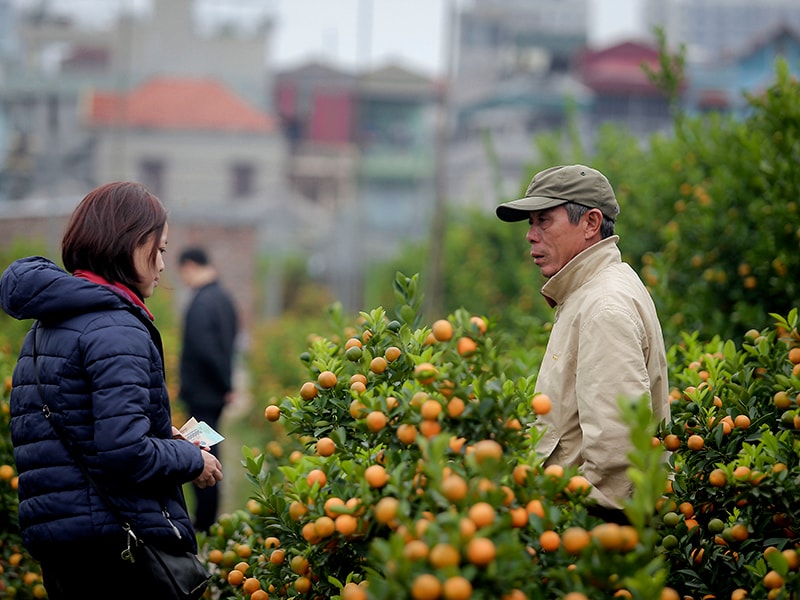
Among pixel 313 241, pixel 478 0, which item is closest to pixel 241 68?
pixel 313 241

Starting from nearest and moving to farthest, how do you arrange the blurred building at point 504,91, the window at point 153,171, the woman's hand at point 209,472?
the woman's hand at point 209,472 < the window at point 153,171 < the blurred building at point 504,91

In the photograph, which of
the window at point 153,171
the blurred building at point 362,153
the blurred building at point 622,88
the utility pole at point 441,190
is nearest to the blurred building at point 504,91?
the blurred building at point 622,88

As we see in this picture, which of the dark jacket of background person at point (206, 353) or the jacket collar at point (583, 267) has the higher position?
the jacket collar at point (583, 267)

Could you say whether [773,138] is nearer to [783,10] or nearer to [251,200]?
[251,200]

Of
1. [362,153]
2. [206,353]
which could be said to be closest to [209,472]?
[206,353]

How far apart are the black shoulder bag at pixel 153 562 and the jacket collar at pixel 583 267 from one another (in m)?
1.31

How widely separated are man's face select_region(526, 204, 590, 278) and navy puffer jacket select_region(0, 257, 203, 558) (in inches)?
45.8

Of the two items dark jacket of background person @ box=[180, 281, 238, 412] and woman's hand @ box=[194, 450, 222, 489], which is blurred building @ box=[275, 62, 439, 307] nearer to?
dark jacket of background person @ box=[180, 281, 238, 412]

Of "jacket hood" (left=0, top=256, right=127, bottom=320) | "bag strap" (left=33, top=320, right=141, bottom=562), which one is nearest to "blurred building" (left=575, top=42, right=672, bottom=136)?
"jacket hood" (left=0, top=256, right=127, bottom=320)

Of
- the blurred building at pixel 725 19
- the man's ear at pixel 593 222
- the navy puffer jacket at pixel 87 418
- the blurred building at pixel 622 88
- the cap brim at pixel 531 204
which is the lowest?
the navy puffer jacket at pixel 87 418

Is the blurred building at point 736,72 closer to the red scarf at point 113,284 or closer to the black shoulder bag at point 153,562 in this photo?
the red scarf at point 113,284

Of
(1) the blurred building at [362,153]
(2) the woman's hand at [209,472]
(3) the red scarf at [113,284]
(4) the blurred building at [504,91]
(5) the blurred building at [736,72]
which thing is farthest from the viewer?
(4) the blurred building at [504,91]

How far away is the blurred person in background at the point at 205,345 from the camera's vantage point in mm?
6688

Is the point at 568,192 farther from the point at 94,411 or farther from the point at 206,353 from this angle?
the point at 206,353
